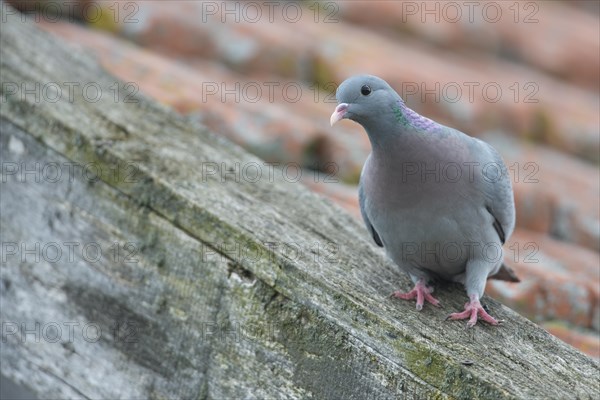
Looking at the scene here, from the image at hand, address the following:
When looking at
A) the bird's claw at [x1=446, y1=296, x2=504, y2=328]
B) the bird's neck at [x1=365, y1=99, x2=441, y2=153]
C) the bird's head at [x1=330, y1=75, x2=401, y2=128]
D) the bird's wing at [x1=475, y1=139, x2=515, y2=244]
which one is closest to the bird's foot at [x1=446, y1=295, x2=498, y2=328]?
the bird's claw at [x1=446, y1=296, x2=504, y2=328]

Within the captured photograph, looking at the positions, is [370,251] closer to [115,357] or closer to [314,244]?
[314,244]

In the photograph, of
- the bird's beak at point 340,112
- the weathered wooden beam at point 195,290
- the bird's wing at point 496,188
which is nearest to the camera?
the weathered wooden beam at point 195,290

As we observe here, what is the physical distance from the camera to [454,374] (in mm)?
2174

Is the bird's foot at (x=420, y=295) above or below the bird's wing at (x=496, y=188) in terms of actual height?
below

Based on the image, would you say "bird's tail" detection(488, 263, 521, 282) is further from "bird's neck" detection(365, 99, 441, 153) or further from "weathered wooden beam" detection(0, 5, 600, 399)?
"bird's neck" detection(365, 99, 441, 153)

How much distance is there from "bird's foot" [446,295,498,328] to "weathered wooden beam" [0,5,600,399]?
42 millimetres

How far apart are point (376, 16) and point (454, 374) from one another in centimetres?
454

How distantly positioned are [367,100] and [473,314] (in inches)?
33.4

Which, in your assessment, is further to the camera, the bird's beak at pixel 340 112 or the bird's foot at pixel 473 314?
the bird's beak at pixel 340 112

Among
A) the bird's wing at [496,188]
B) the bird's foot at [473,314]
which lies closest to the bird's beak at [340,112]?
the bird's wing at [496,188]

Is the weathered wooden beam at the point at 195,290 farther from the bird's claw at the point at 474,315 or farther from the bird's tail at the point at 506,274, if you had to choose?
the bird's tail at the point at 506,274

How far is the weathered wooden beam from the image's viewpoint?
233cm

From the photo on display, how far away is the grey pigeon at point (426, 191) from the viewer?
3.00 metres

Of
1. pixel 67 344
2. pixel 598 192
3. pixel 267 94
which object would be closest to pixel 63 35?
pixel 267 94
